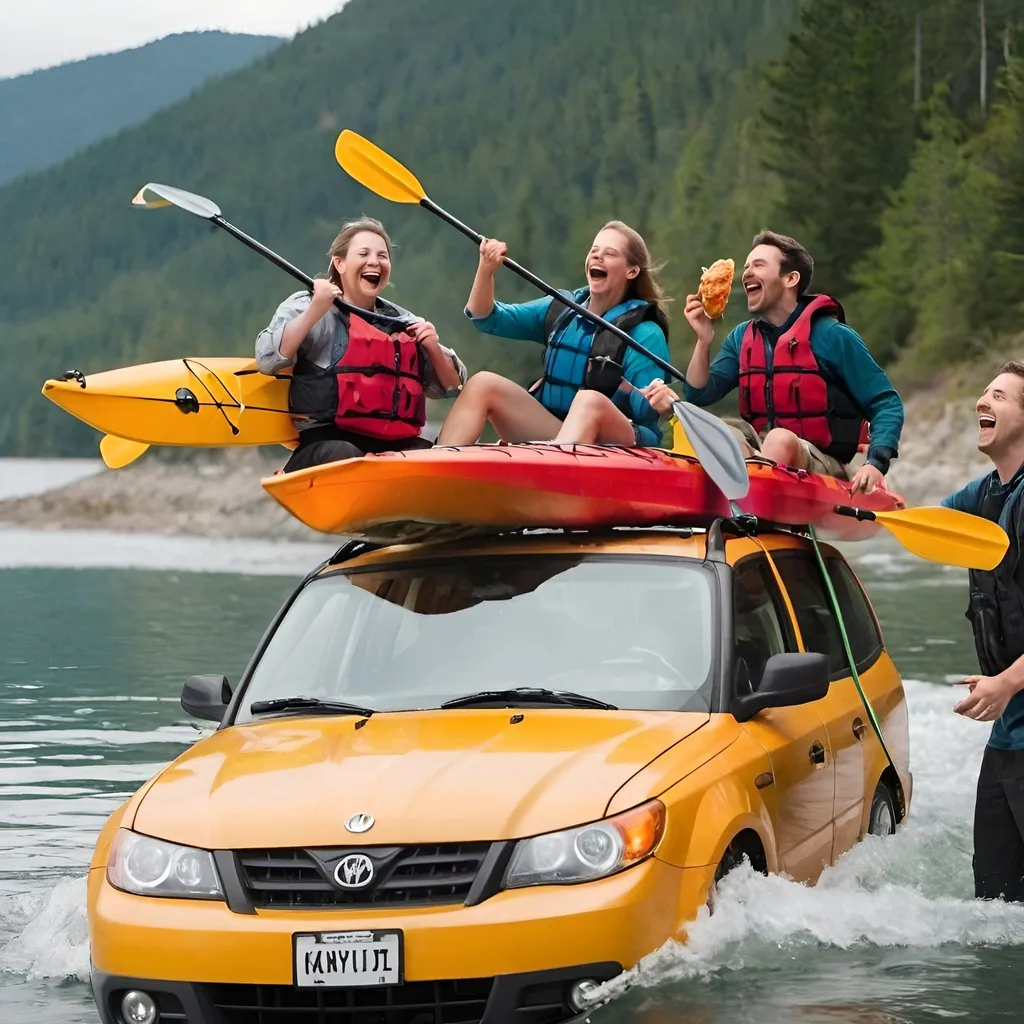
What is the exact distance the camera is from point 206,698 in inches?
263

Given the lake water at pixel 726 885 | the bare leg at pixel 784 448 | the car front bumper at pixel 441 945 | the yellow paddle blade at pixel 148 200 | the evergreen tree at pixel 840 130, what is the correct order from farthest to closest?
the evergreen tree at pixel 840 130 < the yellow paddle blade at pixel 148 200 < the bare leg at pixel 784 448 < the lake water at pixel 726 885 < the car front bumper at pixel 441 945

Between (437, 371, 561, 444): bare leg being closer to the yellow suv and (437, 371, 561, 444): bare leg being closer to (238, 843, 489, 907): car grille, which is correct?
the yellow suv

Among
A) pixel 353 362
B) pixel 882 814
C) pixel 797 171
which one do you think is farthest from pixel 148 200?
pixel 797 171

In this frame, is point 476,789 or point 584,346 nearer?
point 476,789

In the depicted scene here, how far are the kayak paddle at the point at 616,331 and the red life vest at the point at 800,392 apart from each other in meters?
0.36

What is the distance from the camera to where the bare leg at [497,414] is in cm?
809

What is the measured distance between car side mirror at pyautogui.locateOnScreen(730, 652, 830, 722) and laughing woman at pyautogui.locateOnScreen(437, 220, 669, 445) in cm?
218

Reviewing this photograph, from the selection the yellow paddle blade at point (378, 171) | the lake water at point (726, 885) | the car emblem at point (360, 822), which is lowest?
the lake water at point (726, 885)

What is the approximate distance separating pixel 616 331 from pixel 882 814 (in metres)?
2.40

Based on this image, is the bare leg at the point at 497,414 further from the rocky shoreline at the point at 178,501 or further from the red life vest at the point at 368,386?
the rocky shoreline at the point at 178,501

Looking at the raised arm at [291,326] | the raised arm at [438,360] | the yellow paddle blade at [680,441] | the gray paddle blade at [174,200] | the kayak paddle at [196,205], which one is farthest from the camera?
the gray paddle blade at [174,200]

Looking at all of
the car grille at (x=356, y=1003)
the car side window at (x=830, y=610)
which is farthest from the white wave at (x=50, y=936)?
the car side window at (x=830, y=610)

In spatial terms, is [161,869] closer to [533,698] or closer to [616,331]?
[533,698]

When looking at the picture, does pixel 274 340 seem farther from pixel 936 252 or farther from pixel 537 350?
pixel 537 350
